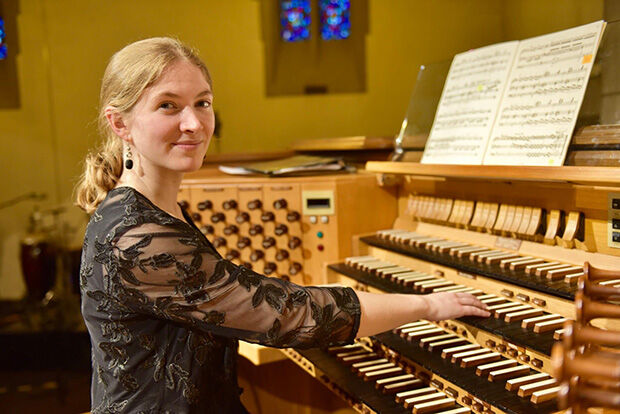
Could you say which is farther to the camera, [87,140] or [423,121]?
[87,140]

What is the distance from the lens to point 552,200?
2.16 m

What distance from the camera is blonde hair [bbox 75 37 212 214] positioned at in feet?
5.01

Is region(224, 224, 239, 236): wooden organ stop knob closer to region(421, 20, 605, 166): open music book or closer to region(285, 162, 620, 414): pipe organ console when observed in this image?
region(285, 162, 620, 414): pipe organ console

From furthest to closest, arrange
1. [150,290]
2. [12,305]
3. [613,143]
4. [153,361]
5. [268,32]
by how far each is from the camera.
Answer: [268,32] < [12,305] < [613,143] < [153,361] < [150,290]

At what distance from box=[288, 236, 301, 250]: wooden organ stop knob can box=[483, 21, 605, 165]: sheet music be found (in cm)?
108

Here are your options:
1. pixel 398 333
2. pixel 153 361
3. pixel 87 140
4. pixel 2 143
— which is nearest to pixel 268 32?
pixel 87 140

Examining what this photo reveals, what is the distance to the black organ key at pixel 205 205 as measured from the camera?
10.3 feet

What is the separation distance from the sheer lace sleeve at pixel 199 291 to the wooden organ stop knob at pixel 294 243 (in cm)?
148

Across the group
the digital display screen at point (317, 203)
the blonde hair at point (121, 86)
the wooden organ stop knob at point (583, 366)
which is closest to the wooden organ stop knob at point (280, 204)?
the digital display screen at point (317, 203)

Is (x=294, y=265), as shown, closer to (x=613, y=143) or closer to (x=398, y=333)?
(x=398, y=333)

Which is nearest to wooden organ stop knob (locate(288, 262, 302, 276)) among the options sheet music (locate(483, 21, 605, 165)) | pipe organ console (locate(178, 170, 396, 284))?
pipe organ console (locate(178, 170, 396, 284))

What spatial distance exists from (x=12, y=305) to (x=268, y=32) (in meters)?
3.81

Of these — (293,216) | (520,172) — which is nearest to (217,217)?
(293,216)

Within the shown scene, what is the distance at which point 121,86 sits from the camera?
1552 millimetres
